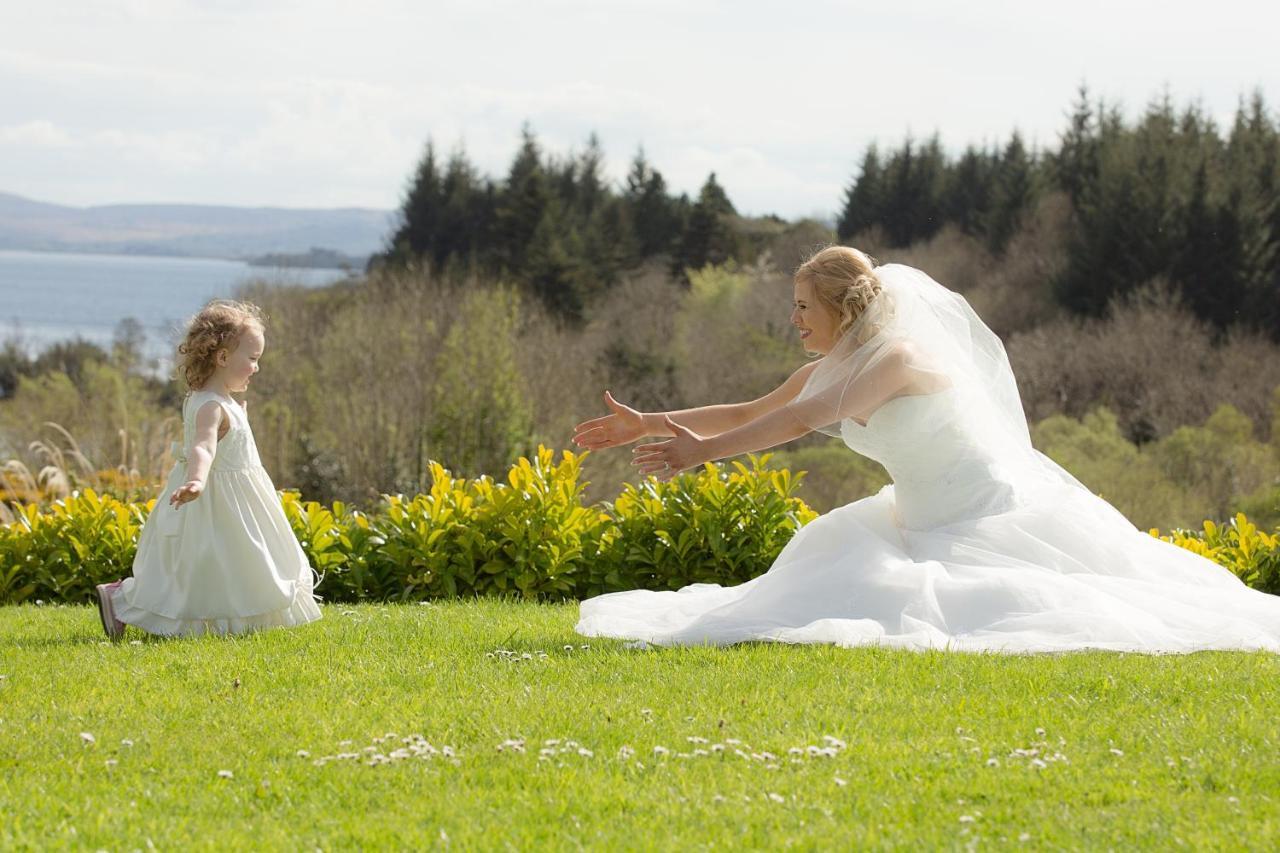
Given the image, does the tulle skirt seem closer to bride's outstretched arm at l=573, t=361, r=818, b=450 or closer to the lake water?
bride's outstretched arm at l=573, t=361, r=818, b=450

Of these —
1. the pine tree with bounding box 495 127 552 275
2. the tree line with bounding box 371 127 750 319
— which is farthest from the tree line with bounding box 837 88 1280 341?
the pine tree with bounding box 495 127 552 275

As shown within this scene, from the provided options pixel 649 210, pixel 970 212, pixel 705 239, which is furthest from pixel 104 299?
pixel 970 212

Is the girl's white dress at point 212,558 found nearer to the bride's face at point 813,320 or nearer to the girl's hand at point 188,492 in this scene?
the girl's hand at point 188,492

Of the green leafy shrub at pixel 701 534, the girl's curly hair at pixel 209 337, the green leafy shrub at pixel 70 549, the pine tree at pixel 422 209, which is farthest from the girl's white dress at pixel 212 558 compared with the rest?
the pine tree at pixel 422 209

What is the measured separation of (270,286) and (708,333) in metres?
14.4

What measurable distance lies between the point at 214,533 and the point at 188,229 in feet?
622

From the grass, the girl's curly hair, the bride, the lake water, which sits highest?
the girl's curly hair

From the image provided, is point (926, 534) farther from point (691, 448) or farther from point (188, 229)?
point (188, 229)

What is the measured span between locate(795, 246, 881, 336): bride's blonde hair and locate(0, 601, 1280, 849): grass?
65.4 inches

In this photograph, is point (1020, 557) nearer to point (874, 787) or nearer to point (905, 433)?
point (905, 433)

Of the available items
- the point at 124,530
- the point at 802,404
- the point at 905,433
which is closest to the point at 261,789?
the point at 802,404

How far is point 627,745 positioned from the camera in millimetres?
4359

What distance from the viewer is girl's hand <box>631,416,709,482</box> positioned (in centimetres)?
569

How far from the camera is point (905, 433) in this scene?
6352 millimetres
